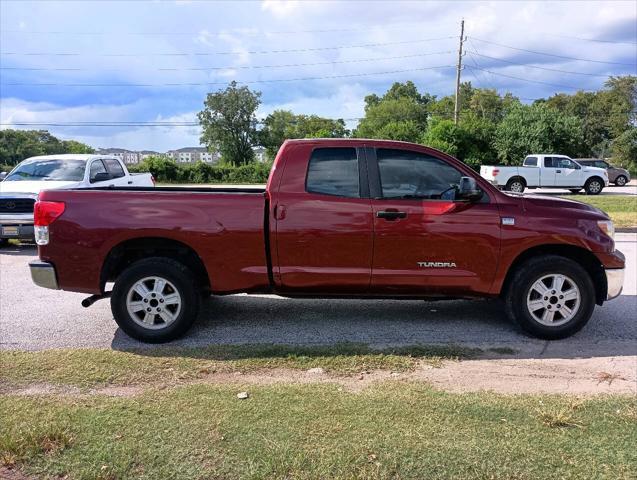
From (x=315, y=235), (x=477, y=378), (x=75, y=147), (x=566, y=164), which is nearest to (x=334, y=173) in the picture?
(x=315, y=235)

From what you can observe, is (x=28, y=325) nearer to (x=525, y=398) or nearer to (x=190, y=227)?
(x=190, y=227)

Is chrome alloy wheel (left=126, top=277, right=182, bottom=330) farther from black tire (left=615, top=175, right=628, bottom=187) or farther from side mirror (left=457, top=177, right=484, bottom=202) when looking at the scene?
black tire (left=615, top=175, right=628, bottom=187)

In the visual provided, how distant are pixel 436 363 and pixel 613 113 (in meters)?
73.8

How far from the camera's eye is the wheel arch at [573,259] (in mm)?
5086

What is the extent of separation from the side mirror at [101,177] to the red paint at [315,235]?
23.8 ft

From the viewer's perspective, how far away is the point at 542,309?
A: 507 centimetres

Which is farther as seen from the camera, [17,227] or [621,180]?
[621,180]

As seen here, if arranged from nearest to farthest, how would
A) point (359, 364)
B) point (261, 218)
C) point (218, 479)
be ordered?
point (218, 479), point (359, 364), point (261, 218)

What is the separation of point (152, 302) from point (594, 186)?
2600 cm

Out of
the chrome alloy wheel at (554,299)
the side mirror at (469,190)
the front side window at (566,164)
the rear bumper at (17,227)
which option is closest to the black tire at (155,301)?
the side mirror at (469,190)

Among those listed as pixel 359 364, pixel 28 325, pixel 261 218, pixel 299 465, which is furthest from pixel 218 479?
pixel 28 325

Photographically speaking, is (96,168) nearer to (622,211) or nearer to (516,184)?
(622,211)

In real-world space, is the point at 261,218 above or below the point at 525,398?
above

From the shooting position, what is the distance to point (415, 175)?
5.04 meters
